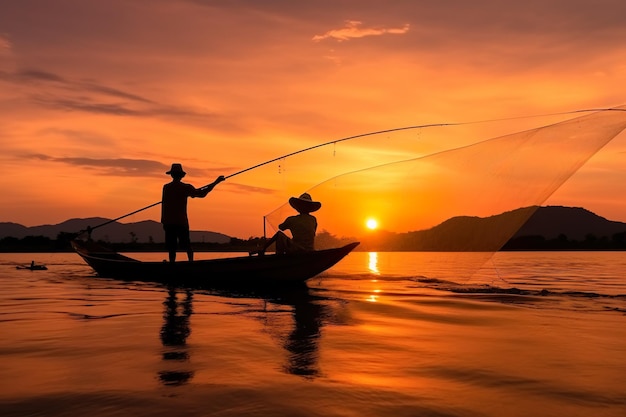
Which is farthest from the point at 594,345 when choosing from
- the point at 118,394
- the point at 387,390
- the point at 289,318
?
the point at 118,394

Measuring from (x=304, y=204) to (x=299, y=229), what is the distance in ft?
2.49

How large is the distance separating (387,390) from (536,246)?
18050 centimetres

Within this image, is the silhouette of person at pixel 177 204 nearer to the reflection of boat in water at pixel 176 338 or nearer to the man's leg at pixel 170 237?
the man's leg at pixel 170 237

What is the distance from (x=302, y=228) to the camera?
15.4m

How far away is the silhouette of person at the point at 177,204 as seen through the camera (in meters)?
17.5

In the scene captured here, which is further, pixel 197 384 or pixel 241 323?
pixel 241 323

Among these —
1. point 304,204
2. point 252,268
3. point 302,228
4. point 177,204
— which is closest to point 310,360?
point 304,204

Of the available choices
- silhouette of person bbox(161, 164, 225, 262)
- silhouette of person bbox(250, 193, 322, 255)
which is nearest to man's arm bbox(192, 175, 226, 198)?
silhouette of person bbox(161, 164, 225, 262)

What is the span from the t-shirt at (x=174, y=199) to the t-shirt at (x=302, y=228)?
3.80 meters

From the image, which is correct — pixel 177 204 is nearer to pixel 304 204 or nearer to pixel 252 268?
pixel 252 268

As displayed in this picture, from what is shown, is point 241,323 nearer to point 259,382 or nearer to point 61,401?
point 259,382

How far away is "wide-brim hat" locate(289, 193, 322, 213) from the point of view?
49.7 ft

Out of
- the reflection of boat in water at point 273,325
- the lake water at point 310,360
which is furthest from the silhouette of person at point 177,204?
the lake water at point 310,360

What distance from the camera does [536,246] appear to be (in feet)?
564
